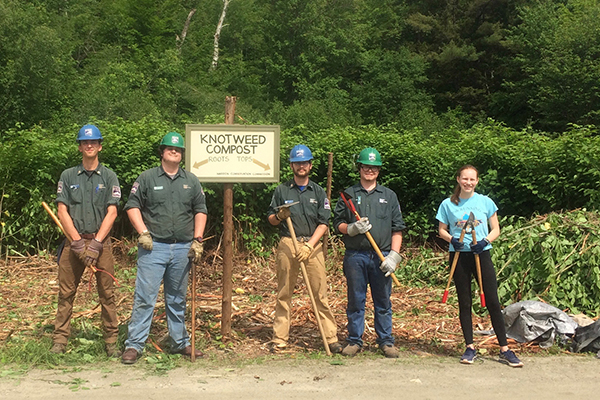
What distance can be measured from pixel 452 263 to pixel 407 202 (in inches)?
189

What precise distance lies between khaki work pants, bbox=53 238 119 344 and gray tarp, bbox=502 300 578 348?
4018 millimetres

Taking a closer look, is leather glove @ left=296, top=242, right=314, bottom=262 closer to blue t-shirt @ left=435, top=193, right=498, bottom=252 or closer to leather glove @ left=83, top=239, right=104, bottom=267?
→ blue t-shirt @ left=435, top=193, right=498, bottom=252

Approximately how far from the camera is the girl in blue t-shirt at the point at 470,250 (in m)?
5.89

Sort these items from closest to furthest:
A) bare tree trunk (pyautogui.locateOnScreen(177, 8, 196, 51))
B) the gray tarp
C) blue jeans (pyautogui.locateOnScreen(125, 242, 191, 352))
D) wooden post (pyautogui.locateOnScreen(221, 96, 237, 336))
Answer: blue jeans (pyautogui.locateOnScreen(125, 242, 191, 352))
the gray tarp
wooden post (pyautogui.locateOnScreen(221, 96, 237, 336))
bare tree trunk (pyautogui.locateOnScreen(177, 8, 196, 51))

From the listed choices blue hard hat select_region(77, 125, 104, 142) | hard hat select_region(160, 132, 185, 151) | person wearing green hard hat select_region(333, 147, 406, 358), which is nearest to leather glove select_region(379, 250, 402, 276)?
person wearing green hard hat select_region(333, 147, 406, 358)

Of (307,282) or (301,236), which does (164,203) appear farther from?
(307,282)

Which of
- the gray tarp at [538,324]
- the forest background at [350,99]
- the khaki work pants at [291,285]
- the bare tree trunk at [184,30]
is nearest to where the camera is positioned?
the khaki work pants at [291,285]

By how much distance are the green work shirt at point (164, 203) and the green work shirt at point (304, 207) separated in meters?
0.83

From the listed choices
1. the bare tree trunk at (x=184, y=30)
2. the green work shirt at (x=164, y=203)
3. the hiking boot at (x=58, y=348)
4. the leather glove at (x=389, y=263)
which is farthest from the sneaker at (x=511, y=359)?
the bare tree trunk at (x=184, y=30)

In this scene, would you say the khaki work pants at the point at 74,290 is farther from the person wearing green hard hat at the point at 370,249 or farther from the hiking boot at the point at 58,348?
the person wearing green hard hat at the point at 370,249

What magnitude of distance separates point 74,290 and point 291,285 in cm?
207

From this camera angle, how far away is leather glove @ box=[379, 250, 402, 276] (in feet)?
19.5

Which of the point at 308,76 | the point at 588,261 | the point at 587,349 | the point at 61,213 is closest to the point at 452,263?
the point at 587,349

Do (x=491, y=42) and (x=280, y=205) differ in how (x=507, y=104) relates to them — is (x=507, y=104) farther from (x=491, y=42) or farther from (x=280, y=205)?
(x=280, y=205)
